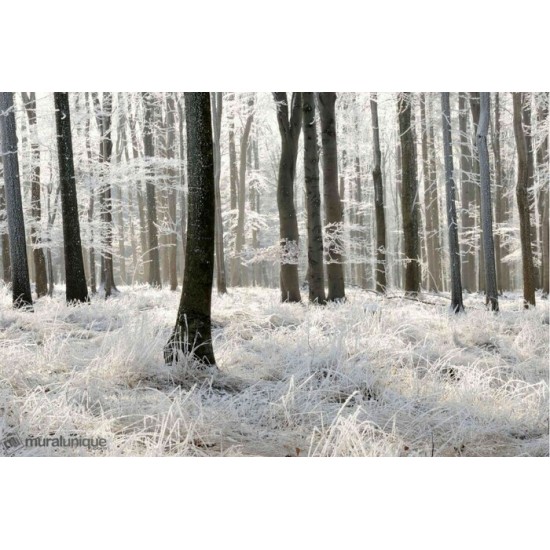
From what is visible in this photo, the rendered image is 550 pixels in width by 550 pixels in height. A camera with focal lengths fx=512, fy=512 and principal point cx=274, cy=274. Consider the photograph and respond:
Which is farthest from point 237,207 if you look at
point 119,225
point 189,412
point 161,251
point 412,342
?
point 189,412

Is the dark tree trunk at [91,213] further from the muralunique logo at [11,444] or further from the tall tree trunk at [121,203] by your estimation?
the muralunique logo at [11,444]

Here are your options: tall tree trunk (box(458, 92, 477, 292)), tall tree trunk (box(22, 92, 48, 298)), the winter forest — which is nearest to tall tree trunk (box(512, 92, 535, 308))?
the winter forest

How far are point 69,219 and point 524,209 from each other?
4499 mm

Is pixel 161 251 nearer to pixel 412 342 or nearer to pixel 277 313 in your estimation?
pixel 277 313

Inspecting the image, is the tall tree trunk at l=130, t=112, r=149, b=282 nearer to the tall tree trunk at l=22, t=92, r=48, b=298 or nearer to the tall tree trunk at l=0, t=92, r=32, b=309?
the tall tree trunk at l=22, t=92, r=48, b=298

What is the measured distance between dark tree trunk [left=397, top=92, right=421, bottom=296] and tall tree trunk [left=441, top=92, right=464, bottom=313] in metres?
0.65

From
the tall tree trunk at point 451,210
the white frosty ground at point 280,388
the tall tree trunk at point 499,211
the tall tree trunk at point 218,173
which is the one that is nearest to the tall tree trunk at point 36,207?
the white frosty ground at point 280,388

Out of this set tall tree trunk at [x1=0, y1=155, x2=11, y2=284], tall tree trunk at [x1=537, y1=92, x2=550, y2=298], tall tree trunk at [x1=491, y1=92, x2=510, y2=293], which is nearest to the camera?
tall tree trunk at [x1=537, y1=92, x2=550, y2=298]

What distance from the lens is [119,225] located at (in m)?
5.29

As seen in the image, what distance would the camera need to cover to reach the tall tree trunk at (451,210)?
4910 mm

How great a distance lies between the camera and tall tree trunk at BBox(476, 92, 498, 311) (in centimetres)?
476

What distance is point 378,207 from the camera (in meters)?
7.49

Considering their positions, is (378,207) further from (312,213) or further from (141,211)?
(141,211)

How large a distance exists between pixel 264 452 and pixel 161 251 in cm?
481
